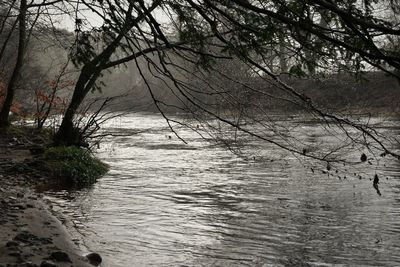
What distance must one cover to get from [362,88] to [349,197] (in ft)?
106

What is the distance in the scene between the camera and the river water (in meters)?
7.13

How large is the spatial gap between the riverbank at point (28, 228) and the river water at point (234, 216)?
0.41 metres

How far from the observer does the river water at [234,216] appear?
7133 mm

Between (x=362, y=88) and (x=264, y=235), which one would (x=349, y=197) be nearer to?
(x=264, y=235)

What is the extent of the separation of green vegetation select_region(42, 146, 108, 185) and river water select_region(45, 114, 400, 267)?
1.17ft

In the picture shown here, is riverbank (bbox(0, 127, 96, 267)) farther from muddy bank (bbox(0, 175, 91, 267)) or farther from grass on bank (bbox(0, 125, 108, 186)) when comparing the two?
grass on bank (bbox(0, 125, 108, 186))

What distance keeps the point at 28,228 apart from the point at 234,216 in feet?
12.7

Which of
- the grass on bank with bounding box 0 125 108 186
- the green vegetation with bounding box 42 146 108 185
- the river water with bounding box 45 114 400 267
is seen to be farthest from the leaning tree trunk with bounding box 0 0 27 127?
the river water with bounding box 45 114 400 267

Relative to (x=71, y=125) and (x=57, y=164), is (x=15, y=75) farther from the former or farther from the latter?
(x=57, y=164)

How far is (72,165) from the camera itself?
12.4m

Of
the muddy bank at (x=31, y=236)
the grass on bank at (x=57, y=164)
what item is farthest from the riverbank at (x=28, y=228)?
the grass on bank at (x=57, y=164)

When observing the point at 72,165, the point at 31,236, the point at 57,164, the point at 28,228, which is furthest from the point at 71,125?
the point at 31,236

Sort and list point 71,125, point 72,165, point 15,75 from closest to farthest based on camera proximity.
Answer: point 72,165 → point 71,125 → point 15,75

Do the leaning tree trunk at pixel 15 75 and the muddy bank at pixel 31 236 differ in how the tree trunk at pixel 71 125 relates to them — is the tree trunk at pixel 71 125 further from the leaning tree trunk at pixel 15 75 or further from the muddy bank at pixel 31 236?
the muddy bank at pixel 31 236
